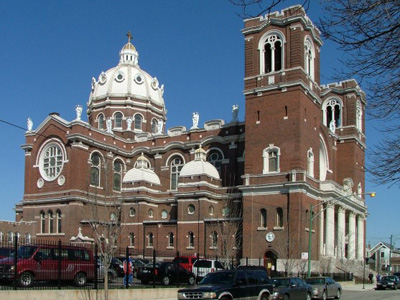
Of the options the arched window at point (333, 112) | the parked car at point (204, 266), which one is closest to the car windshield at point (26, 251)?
the parked car at point (204, 266)

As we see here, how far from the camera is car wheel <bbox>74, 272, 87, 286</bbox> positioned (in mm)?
28641

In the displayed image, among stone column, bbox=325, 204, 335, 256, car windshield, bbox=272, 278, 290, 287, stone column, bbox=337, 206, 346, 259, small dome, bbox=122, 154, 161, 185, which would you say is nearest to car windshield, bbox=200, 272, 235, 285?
car windshield, bbox=272, 278, 290, 287

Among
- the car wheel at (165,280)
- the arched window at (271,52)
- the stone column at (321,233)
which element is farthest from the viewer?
the arched window at (271,52)

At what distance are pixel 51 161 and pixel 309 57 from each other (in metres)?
32.0

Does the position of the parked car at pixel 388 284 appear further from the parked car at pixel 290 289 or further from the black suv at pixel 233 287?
the black suv at pixel 233 287

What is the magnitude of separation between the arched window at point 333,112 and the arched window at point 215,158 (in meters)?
14.7

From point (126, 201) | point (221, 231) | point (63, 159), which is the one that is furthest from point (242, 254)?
point (63, 159)

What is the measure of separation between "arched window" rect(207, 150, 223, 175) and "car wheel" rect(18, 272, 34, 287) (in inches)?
1731

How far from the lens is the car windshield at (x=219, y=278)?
23175mm

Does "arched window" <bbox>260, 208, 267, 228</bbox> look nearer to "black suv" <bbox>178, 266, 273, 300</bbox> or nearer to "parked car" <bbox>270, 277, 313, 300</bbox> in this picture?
"parked car" <bbox>270, 277, 313, 300</bbox>

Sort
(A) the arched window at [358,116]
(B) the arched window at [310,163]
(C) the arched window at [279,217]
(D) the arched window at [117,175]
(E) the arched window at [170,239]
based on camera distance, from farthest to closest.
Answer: (D) the arched window at [117,175] < (A) the arched window at [358,116] < (E) the arched window at [170,239] < (B) the arched window at [310,163] < (C) the arched window at [279,217]

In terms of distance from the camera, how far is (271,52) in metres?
60.6

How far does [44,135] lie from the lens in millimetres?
71812

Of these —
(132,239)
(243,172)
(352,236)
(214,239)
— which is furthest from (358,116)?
(132,239)
